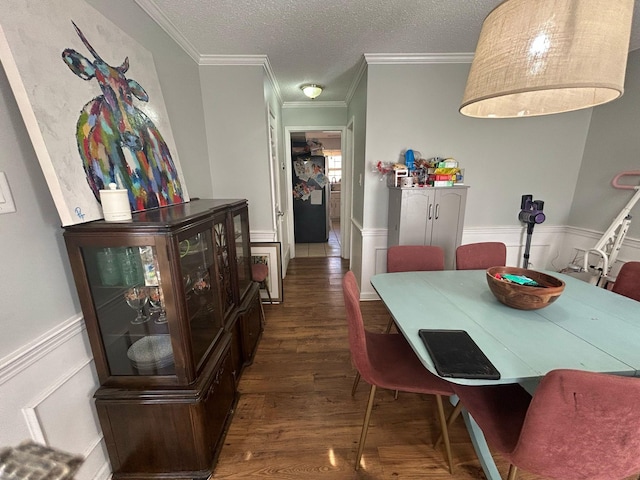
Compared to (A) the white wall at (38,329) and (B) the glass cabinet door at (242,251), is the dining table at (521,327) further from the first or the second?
(A) the white wall at (38,329)

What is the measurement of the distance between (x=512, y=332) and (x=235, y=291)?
161cm

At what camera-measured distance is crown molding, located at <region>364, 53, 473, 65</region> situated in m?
2.45

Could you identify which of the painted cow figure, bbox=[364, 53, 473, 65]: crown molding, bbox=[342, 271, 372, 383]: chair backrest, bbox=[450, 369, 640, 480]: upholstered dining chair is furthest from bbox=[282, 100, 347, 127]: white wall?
bbox=[450, 369, 640, 480]: upholstered dining chair

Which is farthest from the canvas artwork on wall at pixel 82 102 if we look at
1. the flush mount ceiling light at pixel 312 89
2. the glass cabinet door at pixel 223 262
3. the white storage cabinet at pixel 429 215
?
the white storage cabinet at pixel 429 215

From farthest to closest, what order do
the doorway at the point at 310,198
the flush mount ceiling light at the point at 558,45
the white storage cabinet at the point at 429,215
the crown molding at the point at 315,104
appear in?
1. the doorway at the point at 310,198
2. the crown molding at the point at 315,104
3. the white storage cabinet at the point at 429,215
4. the flush mount ceiling light at the point at 558,45

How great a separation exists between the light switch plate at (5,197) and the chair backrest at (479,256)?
7.92ft

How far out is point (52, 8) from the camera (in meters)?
0.98

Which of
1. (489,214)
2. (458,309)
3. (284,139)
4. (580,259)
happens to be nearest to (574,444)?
(458,309)

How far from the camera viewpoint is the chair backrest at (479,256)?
2.00 meters

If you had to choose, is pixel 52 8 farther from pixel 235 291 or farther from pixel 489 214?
pixel 489 214

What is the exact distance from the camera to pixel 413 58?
8.12ft

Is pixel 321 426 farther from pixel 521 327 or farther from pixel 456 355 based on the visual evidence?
pixel 521 327

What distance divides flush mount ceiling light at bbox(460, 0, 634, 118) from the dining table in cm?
93

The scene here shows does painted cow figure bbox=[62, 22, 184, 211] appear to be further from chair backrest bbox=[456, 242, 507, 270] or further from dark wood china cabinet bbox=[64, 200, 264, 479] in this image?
chair backrest bbox=[456, 242, 507, 270]
